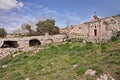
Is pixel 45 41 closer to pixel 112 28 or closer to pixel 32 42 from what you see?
pixel 32 42

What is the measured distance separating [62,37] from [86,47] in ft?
32.6

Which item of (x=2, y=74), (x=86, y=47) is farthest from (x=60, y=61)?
(x=2, y=74)

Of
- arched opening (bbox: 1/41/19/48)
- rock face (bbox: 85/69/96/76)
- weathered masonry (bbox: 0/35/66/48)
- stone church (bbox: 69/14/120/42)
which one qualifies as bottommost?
rock face (bbox: 85/69/96/76)

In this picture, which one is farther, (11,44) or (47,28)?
(47,28)

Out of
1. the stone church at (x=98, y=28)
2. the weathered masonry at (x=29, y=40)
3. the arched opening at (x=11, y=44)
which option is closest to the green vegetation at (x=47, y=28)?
the stone church at (x=98, y=28)

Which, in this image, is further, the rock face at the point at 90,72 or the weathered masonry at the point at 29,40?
the weathered masonry at the point at 29,40

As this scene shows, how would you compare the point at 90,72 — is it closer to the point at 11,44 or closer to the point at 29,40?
the point at 29,40

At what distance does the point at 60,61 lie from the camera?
16750 millimetres

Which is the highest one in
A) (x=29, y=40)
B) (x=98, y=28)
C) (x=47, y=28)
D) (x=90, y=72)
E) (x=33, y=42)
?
(x=47, y=28)

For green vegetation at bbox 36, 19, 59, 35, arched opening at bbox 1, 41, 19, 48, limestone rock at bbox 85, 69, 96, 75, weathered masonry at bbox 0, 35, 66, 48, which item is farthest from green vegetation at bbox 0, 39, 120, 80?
green vegetation at bbox 36, 19, 59, 35

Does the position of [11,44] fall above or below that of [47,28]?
below

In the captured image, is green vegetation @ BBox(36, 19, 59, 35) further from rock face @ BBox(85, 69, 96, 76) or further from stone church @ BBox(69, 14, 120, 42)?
rock face @ BBox(85, 69, 96, 76)

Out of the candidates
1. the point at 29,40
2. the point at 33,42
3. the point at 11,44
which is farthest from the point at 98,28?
the point at 11,44

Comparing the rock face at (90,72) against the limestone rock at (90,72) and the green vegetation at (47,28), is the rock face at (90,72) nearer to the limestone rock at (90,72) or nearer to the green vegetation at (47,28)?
the limestone rock at (90,72)
